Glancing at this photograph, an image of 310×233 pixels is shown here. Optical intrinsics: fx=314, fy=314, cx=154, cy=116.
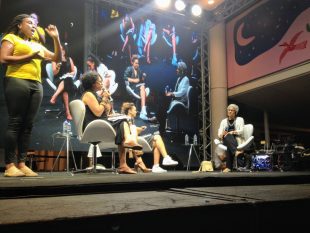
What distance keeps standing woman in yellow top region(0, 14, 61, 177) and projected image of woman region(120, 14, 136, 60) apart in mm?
4803

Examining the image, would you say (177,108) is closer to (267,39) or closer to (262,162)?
(262,162)

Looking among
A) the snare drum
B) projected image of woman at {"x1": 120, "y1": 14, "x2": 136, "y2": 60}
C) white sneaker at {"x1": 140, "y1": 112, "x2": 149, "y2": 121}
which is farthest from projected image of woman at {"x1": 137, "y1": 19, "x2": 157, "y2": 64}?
the snare drum

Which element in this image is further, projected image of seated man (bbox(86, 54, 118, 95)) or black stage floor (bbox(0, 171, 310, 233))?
projected image of seated man (bbox(86, 54, 118, 95))

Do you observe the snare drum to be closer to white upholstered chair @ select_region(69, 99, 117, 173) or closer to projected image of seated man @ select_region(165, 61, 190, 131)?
projected image of seated man @ select_region(165, 61, 190, 131)

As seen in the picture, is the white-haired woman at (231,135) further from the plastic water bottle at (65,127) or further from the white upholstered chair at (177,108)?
the plastic water bottle at (65,127)

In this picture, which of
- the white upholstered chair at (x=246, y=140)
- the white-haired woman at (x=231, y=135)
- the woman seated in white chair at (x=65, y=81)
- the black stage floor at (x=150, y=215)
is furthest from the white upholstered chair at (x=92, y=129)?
the woman seated in white chair at (x=65, y=81)

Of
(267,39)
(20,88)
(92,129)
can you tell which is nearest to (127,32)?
(267,39)

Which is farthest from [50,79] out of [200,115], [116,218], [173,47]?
[116,218]

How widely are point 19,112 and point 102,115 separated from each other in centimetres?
116

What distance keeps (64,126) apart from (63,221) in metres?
5.24

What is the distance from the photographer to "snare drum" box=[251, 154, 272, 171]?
6.44m

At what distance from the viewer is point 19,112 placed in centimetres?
220

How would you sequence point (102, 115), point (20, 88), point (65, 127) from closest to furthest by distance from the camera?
point (20, 88)
point (102, 115)
point (65, 127)

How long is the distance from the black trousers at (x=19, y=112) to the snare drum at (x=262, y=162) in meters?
5.13
